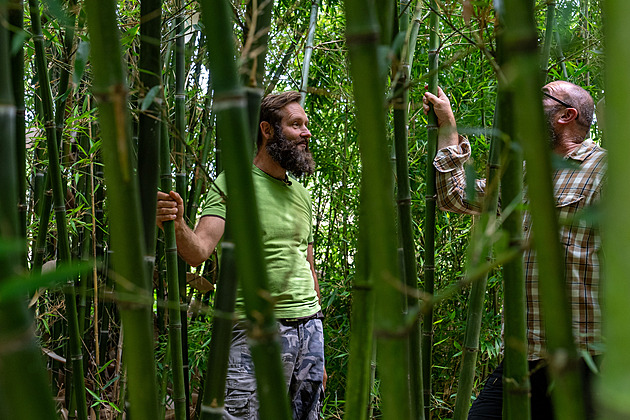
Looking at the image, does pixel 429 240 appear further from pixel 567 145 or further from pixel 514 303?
pixel 514 303

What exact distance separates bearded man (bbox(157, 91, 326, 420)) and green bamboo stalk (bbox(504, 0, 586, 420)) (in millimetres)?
1446

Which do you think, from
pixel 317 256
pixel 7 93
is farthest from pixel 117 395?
pixel 7 93

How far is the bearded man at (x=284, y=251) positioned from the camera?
1958 millimetres

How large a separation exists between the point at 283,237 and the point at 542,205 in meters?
1.66

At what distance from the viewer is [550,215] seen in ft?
1.40

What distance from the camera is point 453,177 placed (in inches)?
71.0

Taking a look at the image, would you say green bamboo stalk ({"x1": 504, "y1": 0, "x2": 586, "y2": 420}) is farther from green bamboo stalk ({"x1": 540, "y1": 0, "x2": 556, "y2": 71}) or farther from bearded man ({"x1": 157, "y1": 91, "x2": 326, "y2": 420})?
bearded man ({"x1": 157, "y1": 91, "x2": 326, "y2": 420})

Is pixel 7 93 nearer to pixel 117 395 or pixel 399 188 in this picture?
pixel 399 188

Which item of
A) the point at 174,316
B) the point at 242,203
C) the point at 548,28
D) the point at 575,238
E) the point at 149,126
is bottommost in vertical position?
the point at 174,316

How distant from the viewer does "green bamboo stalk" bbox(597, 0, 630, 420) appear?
35cm

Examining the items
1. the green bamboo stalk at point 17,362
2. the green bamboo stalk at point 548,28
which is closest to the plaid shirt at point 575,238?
the green bamboo stalk at point 548,28

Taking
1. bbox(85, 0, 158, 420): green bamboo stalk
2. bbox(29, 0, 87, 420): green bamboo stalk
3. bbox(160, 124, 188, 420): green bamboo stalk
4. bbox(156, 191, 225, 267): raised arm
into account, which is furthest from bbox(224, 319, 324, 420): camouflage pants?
bbox(85, 0, 158, 420): green bamboo stalk

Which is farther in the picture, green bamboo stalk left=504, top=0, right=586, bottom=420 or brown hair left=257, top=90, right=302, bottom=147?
brown hair left=257, top=90, right=302, bottom=147

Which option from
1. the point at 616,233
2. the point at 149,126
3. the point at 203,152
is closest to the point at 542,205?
the point at 616,233
